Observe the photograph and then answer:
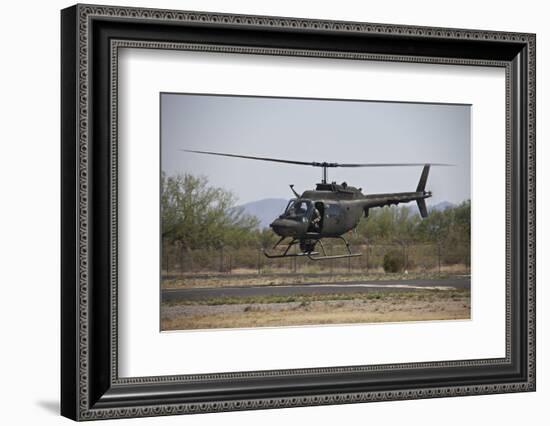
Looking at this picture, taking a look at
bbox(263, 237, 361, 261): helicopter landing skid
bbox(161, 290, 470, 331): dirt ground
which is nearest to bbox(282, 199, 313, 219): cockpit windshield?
bbox(263, 237, 361, 261): helicopter landing skid

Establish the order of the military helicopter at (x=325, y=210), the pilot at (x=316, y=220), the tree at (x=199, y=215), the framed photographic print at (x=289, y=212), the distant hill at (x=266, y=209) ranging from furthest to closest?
1. the pilot at (x=316, y=220)
2. the military helicopter at (x=325, y=210)
3. the distant hill at (x=266, y=209)
4. the tree at (x=199, y=215)
5. the framed photographic print at (x=289, y=212)

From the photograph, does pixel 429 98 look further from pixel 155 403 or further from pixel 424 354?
pixel 155 403

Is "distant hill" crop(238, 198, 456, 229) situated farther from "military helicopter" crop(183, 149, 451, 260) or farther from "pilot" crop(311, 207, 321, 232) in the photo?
"pilot" crop(311, 207, 321, 232)

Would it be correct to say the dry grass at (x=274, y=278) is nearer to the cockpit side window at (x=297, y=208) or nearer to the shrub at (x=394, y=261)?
the shrub at (x=394, y=261)

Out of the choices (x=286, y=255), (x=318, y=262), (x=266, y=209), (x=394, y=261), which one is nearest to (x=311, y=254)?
(x=318, y=262)

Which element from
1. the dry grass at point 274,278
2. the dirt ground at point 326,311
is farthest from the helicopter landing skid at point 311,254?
the dirt ground at point 326,311

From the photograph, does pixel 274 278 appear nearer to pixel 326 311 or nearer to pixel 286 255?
pixel 286 255

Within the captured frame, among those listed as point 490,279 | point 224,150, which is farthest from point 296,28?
point 490,279
